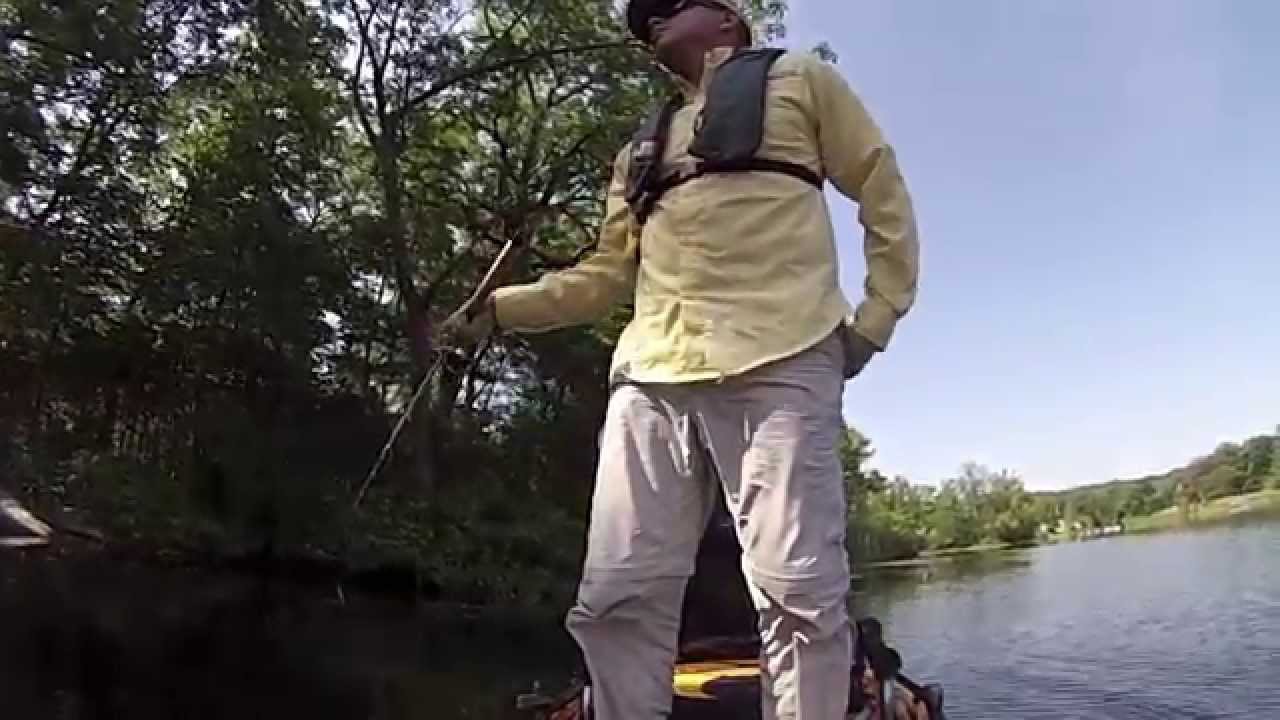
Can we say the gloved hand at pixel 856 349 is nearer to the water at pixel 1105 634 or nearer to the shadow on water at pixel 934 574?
the water at pixel 1105 634

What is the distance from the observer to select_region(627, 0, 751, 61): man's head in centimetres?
192

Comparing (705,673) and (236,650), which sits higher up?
(705,673)

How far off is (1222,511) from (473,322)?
94.0 feet

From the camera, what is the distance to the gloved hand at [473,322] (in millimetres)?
2072

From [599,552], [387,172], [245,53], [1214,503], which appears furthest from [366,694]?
[1214,503]

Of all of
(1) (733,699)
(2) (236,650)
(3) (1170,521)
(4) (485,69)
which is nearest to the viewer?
(1) (733,699)

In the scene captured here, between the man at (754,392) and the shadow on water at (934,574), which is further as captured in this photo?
the shadow on water at (934,574)

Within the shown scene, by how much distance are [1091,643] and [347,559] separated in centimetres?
799

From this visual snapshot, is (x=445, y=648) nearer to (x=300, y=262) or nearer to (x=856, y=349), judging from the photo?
(x=300, y=262)

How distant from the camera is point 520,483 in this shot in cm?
1736

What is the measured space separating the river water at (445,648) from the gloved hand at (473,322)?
13.9 ft

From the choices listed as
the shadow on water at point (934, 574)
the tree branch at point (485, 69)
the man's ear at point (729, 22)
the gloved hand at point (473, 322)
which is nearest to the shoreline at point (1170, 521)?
the shadow on water at point (934, 574)

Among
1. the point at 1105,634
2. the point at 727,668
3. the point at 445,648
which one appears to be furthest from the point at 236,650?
the point at 1105,634

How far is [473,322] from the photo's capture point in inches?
82.0
